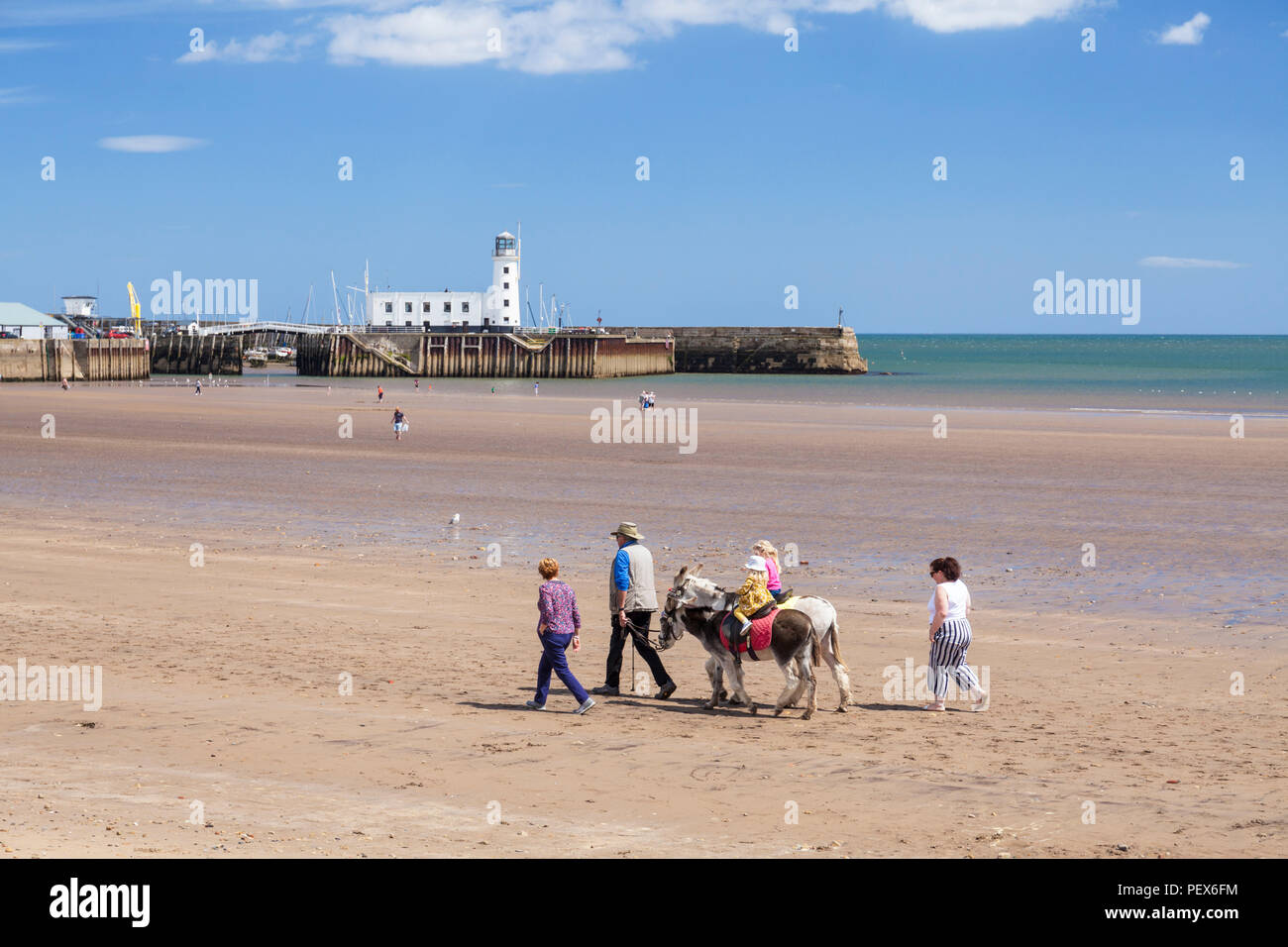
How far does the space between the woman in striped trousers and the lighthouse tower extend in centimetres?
11467

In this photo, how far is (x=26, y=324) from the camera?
107 meters

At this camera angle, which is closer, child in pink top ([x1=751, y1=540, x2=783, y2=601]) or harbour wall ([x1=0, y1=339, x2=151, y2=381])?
child in pink top ([x1=751, y1=540, x2=783, y2=601])

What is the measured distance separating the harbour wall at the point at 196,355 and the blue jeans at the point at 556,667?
377 ft

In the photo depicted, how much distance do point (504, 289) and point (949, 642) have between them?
A: 116830 mm

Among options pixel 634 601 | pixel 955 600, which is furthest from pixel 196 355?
pixel 955 600

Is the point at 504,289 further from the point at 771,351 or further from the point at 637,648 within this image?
the point at 637,648

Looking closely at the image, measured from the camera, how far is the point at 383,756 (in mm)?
9312

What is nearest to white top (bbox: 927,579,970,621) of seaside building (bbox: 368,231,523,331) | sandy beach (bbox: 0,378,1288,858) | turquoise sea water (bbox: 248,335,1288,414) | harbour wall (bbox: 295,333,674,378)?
sandy beach (bbox: 0,378,1288,858)

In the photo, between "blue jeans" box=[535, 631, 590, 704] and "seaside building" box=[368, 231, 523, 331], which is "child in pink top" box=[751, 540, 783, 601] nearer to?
"blue jeans" box=[535, 631, 590, 704]

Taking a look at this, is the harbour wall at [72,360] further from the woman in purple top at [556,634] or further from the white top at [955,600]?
the white top at [955,600]

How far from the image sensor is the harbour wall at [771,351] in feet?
428

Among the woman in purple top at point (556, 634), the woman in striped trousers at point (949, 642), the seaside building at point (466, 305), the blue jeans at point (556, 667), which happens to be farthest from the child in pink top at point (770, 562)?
the seaside building at point (466, 305)

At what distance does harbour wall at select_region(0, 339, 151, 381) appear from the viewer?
3541 inches

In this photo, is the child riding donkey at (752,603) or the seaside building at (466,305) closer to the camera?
the child riding donkey at (752,603)
